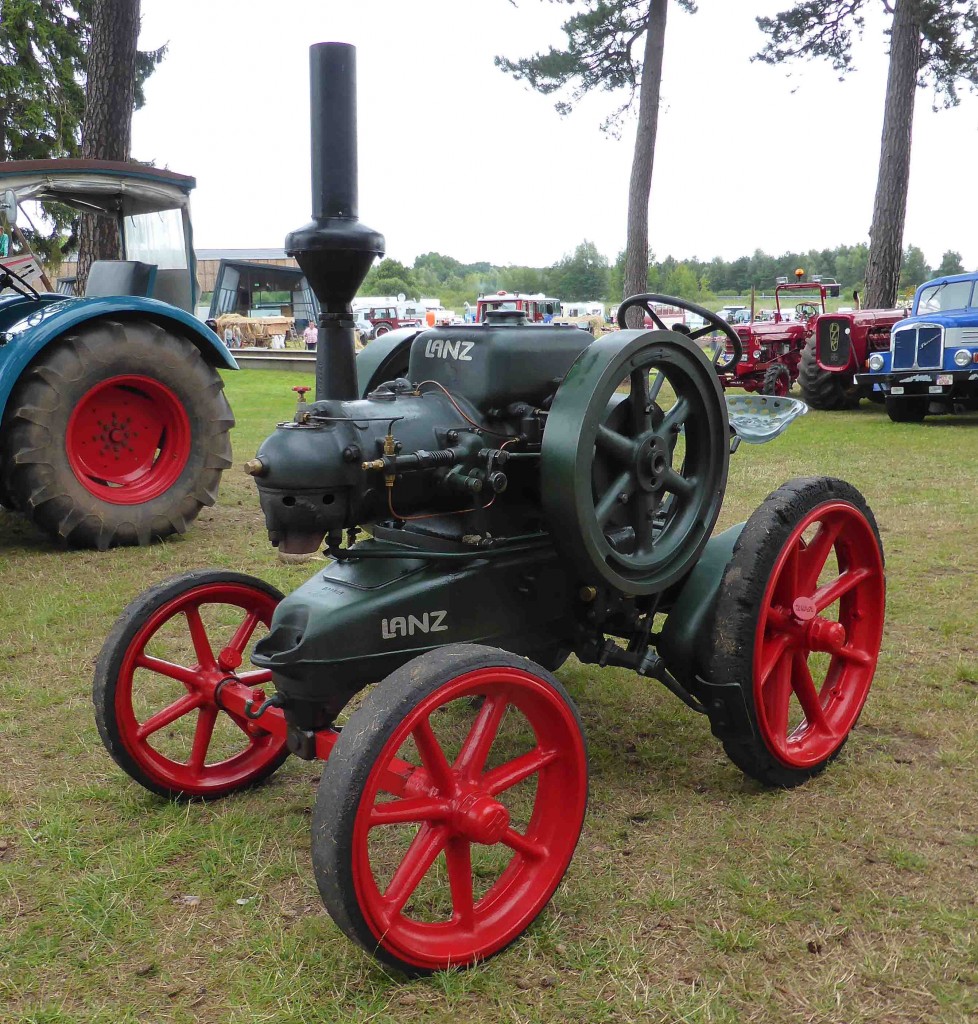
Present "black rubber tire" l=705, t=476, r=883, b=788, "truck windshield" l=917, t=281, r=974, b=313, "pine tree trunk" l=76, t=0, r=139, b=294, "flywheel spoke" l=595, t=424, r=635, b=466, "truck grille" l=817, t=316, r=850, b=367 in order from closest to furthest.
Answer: "flywheel spoke" l=595, t=424, r=635, b=466, "black rubber tire" l=705, t=476, r=883, b=788, "pine tree trunk" l=76, t=0, r=139, b=294, "truck windshield" l=917, t=281, r=974, b=313, "truck grille" l=817, t=316, r=850, b=367

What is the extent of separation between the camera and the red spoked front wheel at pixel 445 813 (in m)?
2.06

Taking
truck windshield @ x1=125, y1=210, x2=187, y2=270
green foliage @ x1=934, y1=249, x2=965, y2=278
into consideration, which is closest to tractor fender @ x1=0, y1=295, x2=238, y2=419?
truck windshield @ x1=125, y1=210, x2=187, y2=270

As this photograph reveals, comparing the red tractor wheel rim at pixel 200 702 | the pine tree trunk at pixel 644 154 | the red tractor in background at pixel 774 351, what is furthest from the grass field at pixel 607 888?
the pine tree trunk at pixel 644 154

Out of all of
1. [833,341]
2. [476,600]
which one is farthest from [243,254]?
[476,600]

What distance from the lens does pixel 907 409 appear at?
491 inches

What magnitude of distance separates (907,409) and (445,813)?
38.4 ft

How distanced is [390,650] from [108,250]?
6.83m

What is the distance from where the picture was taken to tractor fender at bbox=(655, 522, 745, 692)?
295 cm

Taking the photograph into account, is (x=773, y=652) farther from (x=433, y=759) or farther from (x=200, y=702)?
(x=200, y=702)

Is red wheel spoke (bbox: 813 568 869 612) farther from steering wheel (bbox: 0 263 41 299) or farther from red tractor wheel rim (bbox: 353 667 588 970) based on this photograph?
steering wheel (bbox: 0 263 41 299)

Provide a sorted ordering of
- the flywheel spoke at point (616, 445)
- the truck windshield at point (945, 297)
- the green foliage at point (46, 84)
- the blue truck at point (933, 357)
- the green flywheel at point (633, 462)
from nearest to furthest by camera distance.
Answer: the green flywheel at point (633, 462) < the flywheel spoke at point (616, 445) < the blue truck at point (933, 357) < the truck windshield at point (945, 297) < the green foliage at point (46, 84)

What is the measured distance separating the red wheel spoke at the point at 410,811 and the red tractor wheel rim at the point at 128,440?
429 cm

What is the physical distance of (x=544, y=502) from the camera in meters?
2.64

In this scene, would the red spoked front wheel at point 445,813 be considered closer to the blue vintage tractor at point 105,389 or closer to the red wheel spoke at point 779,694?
the red wheel spoke at point 779,694
